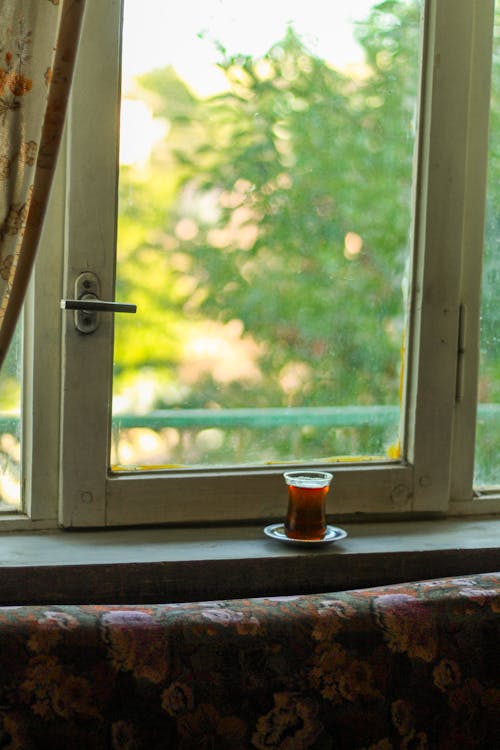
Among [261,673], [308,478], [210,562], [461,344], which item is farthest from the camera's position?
[461,344]

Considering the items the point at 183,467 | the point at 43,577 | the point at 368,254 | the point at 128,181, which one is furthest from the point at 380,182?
the point at 43,577

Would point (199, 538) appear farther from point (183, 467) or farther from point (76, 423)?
point (76, 423)

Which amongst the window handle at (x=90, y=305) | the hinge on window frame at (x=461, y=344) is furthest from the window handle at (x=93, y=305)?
the hinge on window frame at (x=461, y=344)

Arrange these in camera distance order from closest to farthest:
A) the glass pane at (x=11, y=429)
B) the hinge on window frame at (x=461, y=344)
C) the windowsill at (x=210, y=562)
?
the windowsill at (x=210, y=562)
the glass pane at (x=11, y=429)
the hinge on window frame at (x=461, y=344)

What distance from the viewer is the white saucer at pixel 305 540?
165 centimetres

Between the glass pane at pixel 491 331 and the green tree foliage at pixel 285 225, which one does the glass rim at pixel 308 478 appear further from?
the glass pane at pixel 491 331

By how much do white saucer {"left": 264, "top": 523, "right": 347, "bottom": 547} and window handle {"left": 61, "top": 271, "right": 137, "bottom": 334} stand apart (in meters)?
0.47

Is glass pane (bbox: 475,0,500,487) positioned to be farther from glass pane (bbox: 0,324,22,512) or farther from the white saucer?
glass pane (bbox: 0,324,22,512)

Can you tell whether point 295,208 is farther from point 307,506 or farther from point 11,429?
point 11,429

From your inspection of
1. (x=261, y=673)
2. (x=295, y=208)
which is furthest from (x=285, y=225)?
(x=261, y=673)

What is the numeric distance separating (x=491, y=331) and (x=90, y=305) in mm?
853

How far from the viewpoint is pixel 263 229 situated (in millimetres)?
1739

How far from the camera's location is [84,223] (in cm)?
159

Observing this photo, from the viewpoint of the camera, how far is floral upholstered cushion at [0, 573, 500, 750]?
126 centimetres
